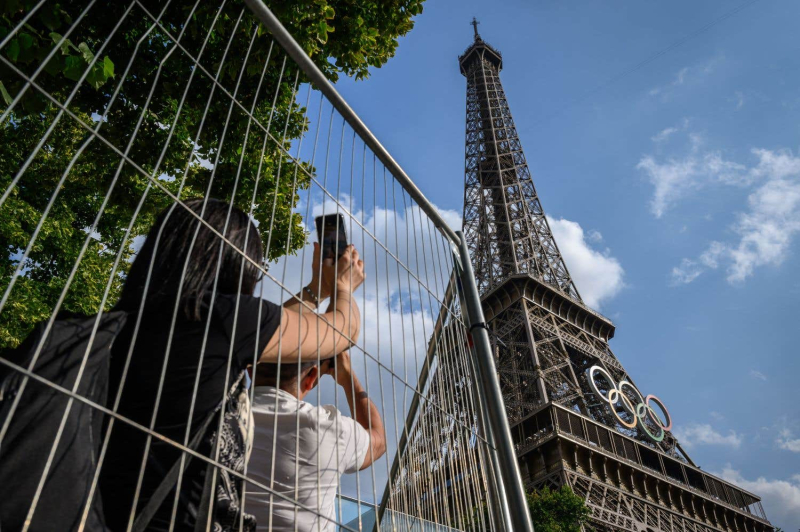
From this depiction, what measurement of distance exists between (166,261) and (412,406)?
122 centimetres

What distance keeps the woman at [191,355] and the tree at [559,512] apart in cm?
1552

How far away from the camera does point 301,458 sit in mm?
1557

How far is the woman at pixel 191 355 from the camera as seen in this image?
105 cm

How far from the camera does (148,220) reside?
621 centimetres

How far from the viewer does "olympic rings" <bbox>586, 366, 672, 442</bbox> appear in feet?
81.5

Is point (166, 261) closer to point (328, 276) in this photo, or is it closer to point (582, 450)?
point (328, 276)

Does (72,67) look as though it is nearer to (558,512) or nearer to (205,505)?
(205,505)

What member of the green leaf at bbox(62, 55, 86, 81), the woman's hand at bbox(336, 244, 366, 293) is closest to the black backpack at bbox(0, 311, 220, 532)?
the woman's hand at bbox(336, 244, 366, 293)

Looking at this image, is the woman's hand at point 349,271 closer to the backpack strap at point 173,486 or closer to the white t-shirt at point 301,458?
the white t-shirt at point 301,458

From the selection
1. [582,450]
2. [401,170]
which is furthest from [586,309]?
[401,170]

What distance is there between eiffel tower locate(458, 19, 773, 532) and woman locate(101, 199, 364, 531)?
764 inches

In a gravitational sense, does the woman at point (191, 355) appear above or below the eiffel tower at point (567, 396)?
below

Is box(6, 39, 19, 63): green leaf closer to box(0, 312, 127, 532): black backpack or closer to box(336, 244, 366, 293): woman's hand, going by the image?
box(336, 244, 366, 293): woman's hand

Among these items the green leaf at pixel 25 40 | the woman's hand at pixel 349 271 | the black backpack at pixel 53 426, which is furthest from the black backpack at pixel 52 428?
the green leaf at pixel 25 40
